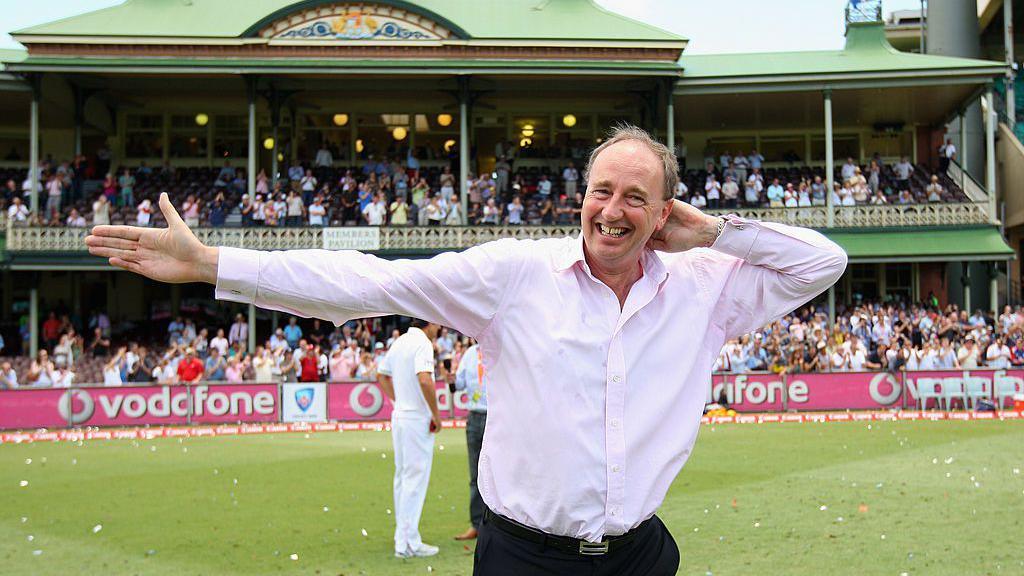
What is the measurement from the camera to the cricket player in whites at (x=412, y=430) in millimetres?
9055


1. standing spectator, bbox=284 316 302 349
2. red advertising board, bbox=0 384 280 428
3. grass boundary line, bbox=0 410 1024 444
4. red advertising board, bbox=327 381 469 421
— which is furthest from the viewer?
standing spectator, bbox=284 316 302 349

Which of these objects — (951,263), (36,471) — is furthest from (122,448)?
(951,263)

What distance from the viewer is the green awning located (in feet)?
104

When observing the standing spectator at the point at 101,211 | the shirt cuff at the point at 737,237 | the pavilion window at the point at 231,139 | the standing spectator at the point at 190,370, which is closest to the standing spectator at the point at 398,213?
the standing spectator at the point at 101,211

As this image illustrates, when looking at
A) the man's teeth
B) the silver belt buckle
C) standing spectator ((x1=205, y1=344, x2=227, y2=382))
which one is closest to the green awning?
standing spectator ((x1=205, y1=344, x2=227, y2=382))

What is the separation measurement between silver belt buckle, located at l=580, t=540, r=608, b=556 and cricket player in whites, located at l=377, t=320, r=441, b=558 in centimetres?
577

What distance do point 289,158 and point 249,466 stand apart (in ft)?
74.0

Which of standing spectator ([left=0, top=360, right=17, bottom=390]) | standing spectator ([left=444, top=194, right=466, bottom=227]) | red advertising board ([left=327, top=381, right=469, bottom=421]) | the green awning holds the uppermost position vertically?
standing spectator ([left=444, top=194, right=466, bottom=227])

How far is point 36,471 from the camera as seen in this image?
49.2 ft

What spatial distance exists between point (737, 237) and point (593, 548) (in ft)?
3.81

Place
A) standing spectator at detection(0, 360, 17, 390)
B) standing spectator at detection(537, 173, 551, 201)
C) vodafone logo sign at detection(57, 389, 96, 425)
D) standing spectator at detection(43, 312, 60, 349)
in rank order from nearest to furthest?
vodafone logo sign at detection(57, 389, 96, 425) → standing spectator at detection(0, 360, 17, 390) → standing spectator at detection(43, 312, 60, 349) → standing spectator at detection(537, 173, 551, 201)

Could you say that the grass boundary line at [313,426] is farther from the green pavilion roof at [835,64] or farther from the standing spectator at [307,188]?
the green pavilion roof at [835,64]

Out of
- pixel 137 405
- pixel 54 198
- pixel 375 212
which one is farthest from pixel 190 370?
pixel 54 198

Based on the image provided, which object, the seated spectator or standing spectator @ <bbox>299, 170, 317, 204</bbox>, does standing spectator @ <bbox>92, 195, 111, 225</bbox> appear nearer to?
standing spectator @ <bbox>299, 170, 317, 204</bbox>
